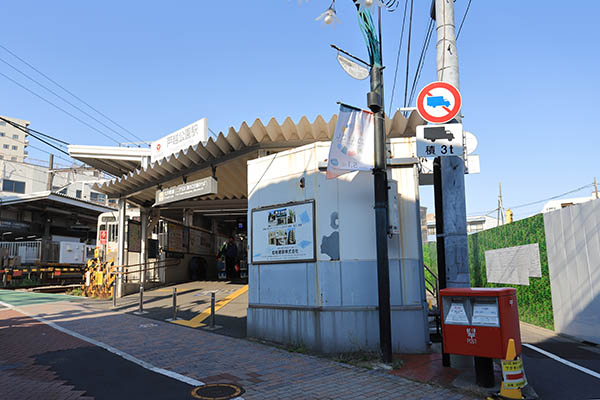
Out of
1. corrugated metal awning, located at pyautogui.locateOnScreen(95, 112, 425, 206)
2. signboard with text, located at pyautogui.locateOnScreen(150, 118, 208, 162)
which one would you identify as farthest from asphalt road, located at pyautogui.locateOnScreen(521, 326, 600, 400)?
signboard with text, located at pyautogui.locateOnScreen(150, 118, 208, 162)

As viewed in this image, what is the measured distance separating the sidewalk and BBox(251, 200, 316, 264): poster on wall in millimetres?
1787

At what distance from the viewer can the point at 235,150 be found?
1084 cm

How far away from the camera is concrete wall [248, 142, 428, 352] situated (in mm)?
7820

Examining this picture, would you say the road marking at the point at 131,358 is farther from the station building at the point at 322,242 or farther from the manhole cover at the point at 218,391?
the station building at the point at 322,242

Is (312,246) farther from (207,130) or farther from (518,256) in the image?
(207,130)

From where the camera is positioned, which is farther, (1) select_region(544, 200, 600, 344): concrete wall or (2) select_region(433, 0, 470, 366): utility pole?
(1) select_region(544, 200, 600, 344): concrete wall

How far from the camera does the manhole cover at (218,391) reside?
536 centimetres

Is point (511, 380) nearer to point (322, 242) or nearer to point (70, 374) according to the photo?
point (322, 242)

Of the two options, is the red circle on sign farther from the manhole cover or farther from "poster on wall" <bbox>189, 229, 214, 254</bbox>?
"poster on wall" <bbox>189, 229, 214, 254</bbox>

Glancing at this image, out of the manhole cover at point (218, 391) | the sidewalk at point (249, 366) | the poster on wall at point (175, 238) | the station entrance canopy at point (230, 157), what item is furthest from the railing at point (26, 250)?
the manhole cover at point (218, 391)

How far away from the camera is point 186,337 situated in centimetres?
935

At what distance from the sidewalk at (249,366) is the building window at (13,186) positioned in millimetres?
55597

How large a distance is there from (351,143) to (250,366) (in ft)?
13.0

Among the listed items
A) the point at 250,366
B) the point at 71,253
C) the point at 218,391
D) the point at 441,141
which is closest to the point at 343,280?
the point at 250,366
